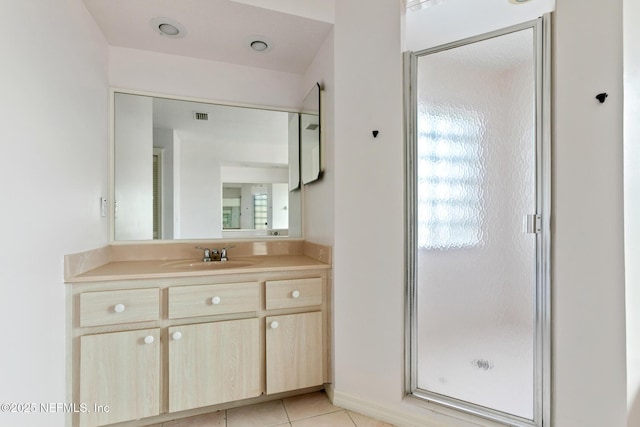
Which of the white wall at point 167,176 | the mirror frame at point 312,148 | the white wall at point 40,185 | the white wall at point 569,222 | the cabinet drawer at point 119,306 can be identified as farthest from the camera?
the white wall at point 167,176

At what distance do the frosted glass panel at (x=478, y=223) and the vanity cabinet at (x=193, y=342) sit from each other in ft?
2.19

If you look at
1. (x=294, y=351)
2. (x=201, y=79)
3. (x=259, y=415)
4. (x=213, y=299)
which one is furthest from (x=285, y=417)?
(x=201, y=79)

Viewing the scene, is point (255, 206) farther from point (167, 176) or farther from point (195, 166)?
point (167, 176)

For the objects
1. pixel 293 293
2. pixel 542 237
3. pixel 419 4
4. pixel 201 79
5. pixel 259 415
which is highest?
pixel 419 4

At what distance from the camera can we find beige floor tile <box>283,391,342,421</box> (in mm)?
1681

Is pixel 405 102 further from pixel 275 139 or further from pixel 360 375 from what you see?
pixel 360 375

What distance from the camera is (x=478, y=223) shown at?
4.84 feet

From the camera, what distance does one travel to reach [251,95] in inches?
87.8

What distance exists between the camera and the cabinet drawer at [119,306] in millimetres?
1386

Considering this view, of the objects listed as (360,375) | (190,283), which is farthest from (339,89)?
(360,375)

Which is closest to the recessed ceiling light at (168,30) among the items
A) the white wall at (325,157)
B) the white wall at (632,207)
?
the white wall at (325,157)

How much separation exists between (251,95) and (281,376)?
191cm

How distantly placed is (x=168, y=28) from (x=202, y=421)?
2.26 m

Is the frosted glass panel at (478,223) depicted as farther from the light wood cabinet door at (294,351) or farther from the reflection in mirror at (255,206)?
the reflection in mirror at (255,206)
